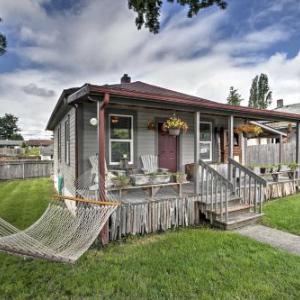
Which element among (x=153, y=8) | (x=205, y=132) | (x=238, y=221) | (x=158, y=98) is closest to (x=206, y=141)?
(x=205, y=132)

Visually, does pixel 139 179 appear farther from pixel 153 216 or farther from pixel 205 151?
pixel 205 151

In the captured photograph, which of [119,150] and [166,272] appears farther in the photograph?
[119,150]

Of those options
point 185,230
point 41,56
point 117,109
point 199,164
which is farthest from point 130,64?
point 185,230

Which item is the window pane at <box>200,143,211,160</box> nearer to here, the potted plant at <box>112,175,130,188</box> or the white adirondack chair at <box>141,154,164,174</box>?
the white adirondack chair at <box>141,154,164,174</box>

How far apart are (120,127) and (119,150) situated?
0.61m

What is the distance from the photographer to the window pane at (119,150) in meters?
6.49

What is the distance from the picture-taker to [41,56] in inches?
453

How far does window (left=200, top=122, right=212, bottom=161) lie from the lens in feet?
27.4

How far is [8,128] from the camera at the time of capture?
59.3 meters

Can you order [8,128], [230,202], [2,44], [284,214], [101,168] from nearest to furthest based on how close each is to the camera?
1. [101,168]
2. [230,202]
3. [284,214]
4. [2,44]
5. [8,128]

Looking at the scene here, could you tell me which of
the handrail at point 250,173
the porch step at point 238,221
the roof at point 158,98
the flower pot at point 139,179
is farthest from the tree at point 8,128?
the porch step at point 238,221

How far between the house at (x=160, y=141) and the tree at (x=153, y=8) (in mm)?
1428

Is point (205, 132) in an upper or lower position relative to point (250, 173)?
upper

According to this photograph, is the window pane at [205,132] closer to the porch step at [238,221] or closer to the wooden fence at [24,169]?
the porch step at [238,221]
